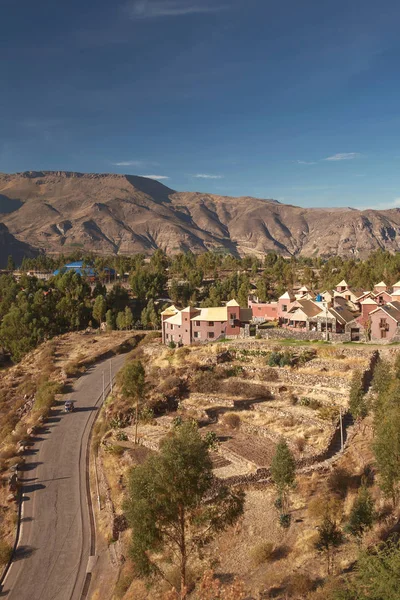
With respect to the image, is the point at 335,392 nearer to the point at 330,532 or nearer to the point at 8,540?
the point at 330,532

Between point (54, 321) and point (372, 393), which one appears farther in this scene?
point (54, 321)

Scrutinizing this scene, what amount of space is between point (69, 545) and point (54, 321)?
63.3m

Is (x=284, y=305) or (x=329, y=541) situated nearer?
(x=329, y=541)

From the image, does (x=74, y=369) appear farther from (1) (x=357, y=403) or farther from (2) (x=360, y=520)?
(2) (x=360, y=520)

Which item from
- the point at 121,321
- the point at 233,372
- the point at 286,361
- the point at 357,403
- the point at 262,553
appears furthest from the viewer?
the point at 121,321

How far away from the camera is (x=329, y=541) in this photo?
19000 mm

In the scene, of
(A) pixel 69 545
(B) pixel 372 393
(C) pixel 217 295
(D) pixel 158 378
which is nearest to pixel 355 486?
(B) pixel 372 393

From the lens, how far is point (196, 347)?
5522 centimetres

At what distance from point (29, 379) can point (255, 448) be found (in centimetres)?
3300

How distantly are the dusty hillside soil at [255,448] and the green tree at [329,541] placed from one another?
0.31 metres

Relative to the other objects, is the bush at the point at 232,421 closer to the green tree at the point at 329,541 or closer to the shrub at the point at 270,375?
the shrub at the point at 270,375

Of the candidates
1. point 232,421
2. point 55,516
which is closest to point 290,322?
point 232,421

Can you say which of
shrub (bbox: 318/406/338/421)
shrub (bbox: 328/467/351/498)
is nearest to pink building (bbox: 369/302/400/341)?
shrub (bbox: 318/406/338/421)

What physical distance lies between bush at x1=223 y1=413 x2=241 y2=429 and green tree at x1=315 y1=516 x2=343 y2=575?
1629 cm
